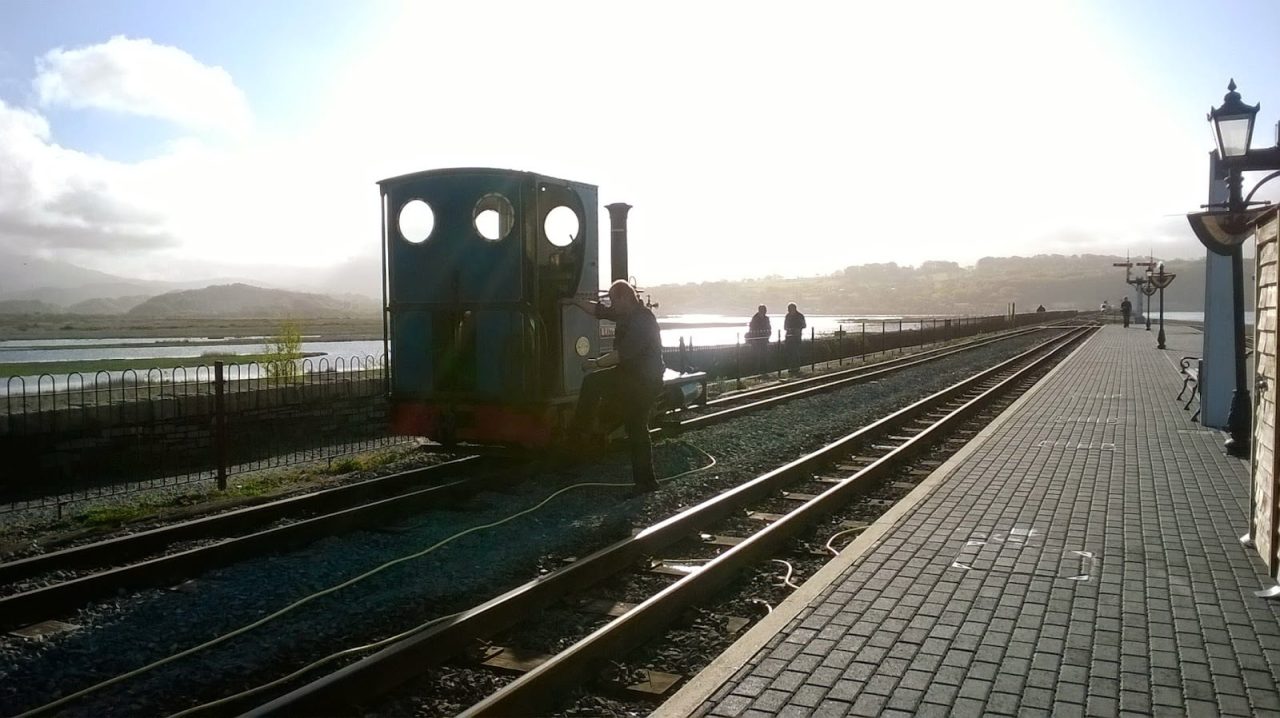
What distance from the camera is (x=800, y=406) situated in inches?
644

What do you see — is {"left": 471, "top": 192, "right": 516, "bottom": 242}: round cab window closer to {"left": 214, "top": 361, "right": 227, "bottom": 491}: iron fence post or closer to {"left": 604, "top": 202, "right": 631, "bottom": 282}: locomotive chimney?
{"left": 604, "top": 202, "right": 631, "bottom": 282}: locomotive chimney

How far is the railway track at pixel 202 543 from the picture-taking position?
5.46m

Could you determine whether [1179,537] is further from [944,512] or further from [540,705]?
[540,705]

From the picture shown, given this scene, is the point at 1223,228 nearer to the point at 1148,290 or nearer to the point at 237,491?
the point at 237,491

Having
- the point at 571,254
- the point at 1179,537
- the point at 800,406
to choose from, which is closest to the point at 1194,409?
the point at 800,406

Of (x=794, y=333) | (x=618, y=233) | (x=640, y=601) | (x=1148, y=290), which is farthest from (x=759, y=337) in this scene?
(x=1148, y=290)

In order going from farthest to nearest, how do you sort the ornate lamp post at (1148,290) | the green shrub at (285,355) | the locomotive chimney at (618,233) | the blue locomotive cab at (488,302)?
the ornate lamp post at (1148,290) < the green shrub at (285,355) < the locomotive chimney at (618,233) < the blue locomotive cab at (488,302)

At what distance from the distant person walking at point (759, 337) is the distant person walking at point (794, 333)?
60cm

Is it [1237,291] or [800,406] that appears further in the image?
[800,406]

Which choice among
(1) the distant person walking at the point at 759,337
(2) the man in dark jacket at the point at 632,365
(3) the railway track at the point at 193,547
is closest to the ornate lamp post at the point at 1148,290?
(1) the distant person walking at the point at 759,337

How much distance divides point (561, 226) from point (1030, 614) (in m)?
6.23

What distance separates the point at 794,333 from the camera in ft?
85.3

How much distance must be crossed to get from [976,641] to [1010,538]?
2.33 m

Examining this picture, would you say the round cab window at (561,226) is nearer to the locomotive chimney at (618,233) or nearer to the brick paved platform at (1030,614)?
the locomotive chimney at (618,233)
